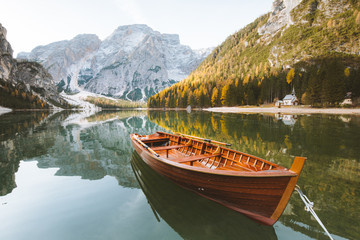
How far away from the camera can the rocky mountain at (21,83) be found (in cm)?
12544

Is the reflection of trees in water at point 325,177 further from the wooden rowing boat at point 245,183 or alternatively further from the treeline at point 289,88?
the treeline at point 289,88

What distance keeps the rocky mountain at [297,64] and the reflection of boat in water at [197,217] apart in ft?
230

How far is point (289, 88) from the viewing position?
289 ft

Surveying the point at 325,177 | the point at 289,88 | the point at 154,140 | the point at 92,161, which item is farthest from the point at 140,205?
the point at 289,88

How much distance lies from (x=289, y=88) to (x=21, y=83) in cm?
21884

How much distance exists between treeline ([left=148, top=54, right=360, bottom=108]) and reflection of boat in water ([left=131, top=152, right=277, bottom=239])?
2764 inches

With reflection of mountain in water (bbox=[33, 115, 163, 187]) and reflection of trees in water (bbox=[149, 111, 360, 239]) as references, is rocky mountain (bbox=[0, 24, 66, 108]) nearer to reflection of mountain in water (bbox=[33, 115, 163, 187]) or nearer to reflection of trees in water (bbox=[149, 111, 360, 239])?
reflection of mountain in water (bbox=[33, 115, 163, 187])

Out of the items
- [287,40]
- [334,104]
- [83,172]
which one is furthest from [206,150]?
[287,40]

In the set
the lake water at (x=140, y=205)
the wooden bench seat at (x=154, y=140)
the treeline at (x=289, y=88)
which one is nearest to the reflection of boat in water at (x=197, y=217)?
the lake water at (x=140, y=205)

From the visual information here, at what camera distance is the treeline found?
5622cm

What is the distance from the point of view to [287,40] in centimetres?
12988

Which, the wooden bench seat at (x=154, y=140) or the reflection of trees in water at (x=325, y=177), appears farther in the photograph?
the wooden bench seat at (x=154, y=140)

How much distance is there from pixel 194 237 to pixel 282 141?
620 inches

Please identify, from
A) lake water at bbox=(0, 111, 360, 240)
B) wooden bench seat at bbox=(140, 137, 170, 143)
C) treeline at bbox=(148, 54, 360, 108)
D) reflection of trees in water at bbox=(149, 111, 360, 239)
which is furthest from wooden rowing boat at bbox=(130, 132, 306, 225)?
treeline at bbox=(148, 54, 360, 108)
